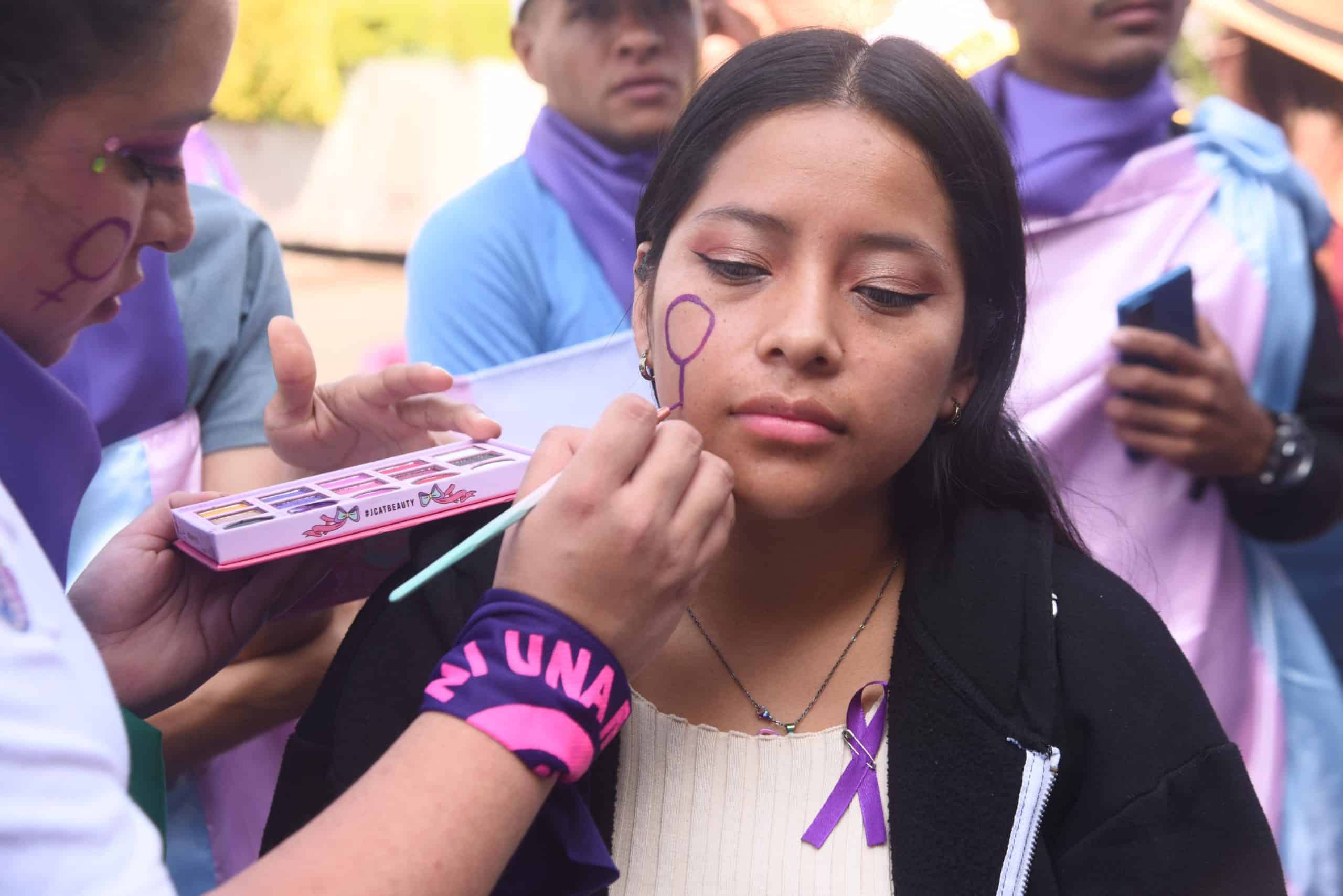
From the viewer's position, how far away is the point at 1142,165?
80.8 inches

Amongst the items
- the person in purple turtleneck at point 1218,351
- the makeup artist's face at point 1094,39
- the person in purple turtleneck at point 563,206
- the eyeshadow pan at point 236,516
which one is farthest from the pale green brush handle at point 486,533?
the makeup artist's face at point 1094,39

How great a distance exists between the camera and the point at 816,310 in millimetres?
1070

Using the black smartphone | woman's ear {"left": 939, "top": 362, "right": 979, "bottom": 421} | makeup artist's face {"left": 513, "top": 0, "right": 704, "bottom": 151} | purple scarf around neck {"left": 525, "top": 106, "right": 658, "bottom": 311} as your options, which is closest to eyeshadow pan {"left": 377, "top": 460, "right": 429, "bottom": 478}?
woman's ear {"left": 939, "top": 362, "right": 979, "bottom": 421}

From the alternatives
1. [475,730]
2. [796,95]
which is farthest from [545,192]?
[475,730]

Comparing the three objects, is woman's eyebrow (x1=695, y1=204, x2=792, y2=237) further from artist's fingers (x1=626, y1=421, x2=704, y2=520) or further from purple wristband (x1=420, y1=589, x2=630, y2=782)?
purple wristband (x1=420, y1=589, x2=630, y2=782)

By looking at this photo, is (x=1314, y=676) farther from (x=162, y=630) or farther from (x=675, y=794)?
(x=162, y=630)

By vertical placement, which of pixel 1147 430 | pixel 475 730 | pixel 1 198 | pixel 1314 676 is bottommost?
pixel 1314 676

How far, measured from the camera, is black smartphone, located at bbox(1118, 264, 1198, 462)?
181 centimetres

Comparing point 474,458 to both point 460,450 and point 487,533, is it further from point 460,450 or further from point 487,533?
point 487,533

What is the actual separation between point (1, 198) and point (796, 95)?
0.72 meters

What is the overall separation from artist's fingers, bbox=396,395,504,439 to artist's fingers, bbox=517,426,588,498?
371mm

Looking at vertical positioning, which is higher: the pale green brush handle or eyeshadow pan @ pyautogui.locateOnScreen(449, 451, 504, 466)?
the pale green brush handle

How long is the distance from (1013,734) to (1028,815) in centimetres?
7

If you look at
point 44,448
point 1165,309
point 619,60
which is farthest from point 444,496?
point 1165,309
